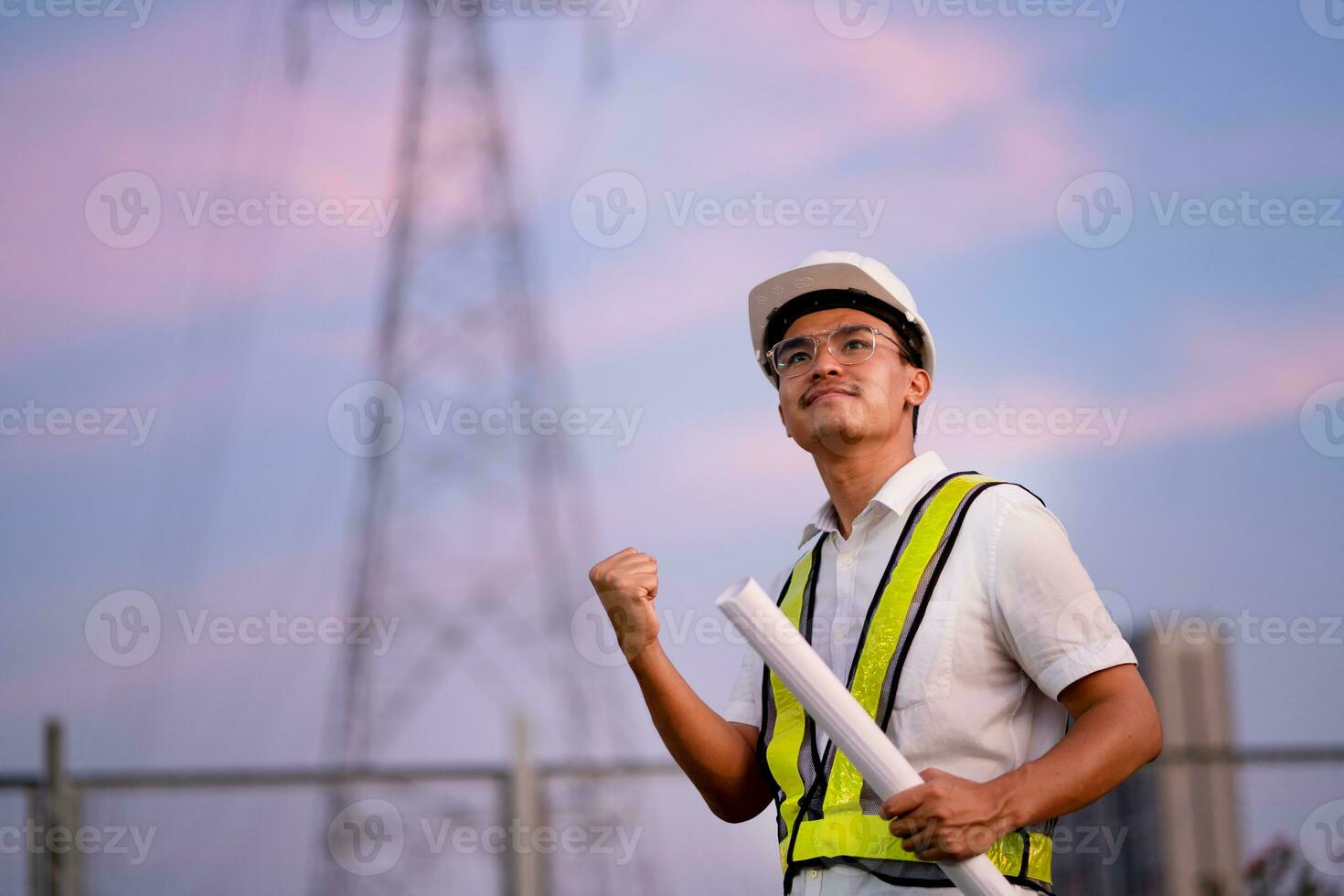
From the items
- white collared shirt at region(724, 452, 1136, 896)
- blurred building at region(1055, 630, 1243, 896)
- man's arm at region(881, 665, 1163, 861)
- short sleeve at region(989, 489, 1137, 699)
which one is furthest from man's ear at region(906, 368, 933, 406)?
blurred building at region(1055, 630, 1243, 896)

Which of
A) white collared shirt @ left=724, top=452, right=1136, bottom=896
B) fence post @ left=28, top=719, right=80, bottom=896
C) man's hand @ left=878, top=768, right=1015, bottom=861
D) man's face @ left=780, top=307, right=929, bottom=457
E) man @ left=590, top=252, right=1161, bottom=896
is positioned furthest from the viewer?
fence post @ left=28, top=719, right=80, bottom=896

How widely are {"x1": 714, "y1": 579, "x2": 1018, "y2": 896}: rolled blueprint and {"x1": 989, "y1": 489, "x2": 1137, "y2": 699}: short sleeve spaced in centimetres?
36

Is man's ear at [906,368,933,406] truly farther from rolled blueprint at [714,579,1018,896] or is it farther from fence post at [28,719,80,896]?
fence post at [28,719,80,896]

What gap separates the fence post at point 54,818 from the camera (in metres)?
7.69

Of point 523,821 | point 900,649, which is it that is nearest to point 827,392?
point 900,649

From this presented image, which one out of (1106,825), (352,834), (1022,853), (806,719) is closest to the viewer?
(1022,853)

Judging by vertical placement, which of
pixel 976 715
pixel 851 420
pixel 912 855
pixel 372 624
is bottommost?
pixel 912 855

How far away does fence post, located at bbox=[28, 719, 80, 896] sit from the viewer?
25.2 feet

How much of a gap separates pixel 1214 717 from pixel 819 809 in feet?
21.8

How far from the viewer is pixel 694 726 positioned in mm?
3850

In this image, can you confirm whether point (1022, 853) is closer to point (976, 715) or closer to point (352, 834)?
point (976, 715)

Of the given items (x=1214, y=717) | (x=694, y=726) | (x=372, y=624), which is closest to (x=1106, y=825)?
(x=1214, y=717)

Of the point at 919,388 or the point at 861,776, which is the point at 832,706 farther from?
the point at 919,388

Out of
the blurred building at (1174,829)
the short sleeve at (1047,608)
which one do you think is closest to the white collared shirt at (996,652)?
the short sleeve at (1047,608)
